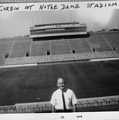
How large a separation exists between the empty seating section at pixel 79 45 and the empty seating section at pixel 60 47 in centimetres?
4

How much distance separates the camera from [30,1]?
1.71m

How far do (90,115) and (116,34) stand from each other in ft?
2.03

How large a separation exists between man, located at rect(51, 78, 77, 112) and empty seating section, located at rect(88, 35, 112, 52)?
0.34 metres

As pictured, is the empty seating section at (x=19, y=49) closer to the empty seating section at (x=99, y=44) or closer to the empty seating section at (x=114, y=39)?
the empty seating section at (x=99, y=44)

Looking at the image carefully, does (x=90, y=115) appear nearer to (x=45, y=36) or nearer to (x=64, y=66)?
(x=64, y=66)

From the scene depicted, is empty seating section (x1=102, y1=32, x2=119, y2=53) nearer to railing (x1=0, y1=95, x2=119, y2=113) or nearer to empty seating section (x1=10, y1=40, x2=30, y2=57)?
railing (x1=0, y1=95, x2=119, y2=113)

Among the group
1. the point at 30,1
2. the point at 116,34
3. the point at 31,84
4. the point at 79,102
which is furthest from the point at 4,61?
the point at 116,34

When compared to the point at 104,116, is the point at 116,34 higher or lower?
higher

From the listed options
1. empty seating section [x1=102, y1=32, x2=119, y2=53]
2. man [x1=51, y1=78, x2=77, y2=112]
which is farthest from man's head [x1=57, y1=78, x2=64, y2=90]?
empty seating section [x1=102, y1=32, x2=119, y2=53]

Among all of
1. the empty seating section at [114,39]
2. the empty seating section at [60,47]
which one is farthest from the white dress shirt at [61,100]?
the empty seating section at [114,39]

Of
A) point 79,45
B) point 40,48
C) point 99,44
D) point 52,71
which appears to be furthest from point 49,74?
point 99,44

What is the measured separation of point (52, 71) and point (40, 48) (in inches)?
7.2

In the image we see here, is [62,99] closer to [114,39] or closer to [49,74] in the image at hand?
[49,74]

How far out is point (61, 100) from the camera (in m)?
1.72
